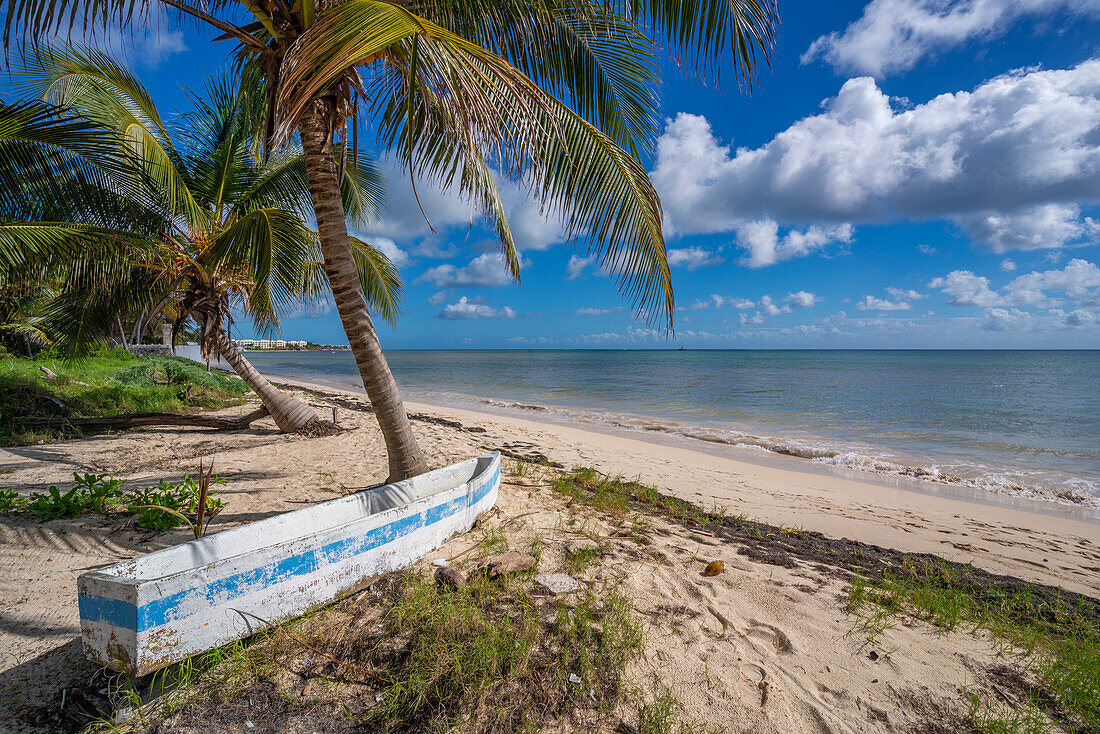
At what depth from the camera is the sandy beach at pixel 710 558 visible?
89.5 inches

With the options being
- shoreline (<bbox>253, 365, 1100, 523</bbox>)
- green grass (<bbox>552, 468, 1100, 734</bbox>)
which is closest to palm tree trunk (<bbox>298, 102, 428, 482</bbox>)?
green grass (<bbox>552, 468, 1100, 734</bbox>)

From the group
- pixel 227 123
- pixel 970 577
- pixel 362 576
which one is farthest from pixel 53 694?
pixel 227 123

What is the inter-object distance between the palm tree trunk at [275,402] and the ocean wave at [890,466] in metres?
7.89

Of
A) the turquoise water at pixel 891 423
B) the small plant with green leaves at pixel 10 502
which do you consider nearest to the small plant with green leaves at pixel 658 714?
the small plant with green leaves at pixel 10 502

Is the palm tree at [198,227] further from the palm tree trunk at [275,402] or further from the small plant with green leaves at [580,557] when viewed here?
the small plant with green leaves at [580,557]

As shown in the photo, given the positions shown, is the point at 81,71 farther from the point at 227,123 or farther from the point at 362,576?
the point at 362,576

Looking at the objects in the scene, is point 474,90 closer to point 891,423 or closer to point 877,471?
point 877,471

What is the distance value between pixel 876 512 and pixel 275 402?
9.35m

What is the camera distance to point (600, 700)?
2.17m

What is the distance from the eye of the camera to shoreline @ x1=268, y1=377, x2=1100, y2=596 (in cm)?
477

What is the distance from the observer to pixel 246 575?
2.25 metres

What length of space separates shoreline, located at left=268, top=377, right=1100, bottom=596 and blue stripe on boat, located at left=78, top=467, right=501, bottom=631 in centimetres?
397

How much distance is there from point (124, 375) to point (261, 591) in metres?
12.4

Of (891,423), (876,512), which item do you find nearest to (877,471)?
(876,512)
